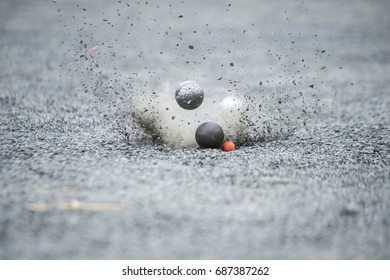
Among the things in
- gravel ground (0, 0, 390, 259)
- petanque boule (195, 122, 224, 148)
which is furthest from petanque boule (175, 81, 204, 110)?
gravel ground (0, 0, 390, 259)

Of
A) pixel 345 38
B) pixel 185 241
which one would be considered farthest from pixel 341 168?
pixel 345 38

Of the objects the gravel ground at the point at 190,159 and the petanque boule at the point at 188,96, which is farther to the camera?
the petanque boule at the point at 188,96

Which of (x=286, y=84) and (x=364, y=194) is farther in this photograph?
(x=286, y=84)

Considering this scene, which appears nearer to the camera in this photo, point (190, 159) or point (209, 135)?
point (190, 159)

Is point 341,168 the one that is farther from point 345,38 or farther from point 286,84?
point 345,38

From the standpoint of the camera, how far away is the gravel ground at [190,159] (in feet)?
10.3

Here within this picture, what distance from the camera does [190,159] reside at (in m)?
4.61

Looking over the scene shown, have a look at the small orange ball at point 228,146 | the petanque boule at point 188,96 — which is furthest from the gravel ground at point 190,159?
the petanque boule at point 188,96

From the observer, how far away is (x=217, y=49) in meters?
10.1

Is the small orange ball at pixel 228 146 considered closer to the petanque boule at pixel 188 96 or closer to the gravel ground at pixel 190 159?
the gravel ground at pixel 190 159

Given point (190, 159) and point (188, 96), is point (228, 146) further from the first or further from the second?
point (188, 96)

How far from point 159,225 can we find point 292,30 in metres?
9.88

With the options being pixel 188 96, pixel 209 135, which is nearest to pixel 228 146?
pixel 209 135

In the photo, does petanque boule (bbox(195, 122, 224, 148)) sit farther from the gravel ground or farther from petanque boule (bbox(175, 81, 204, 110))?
petanque boule (bbox(175, 81, 204, 110))
